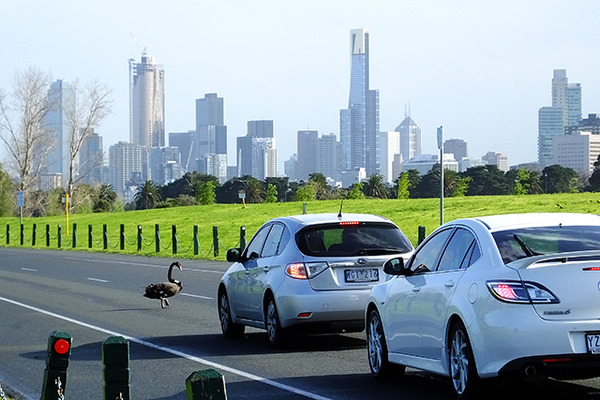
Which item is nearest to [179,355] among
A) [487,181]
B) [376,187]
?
[487,181]

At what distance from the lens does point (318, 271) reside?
1324 centimetres

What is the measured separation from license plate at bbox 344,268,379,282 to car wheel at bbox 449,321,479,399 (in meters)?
4.11

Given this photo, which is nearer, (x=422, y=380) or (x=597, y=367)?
(x=597, y=367)

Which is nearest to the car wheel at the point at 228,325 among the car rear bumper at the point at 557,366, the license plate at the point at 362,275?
the license plate at the point at 362,275

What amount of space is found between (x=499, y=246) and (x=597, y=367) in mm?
1195

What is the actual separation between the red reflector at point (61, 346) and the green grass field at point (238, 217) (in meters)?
30.4

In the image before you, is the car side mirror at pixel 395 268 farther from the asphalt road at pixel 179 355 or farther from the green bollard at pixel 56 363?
the green bollard at pixel 56 363

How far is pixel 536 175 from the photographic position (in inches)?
3221

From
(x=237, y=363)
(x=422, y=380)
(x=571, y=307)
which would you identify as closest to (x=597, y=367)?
(x=571, y=307)

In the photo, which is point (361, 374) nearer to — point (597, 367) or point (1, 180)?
point (597, 367)

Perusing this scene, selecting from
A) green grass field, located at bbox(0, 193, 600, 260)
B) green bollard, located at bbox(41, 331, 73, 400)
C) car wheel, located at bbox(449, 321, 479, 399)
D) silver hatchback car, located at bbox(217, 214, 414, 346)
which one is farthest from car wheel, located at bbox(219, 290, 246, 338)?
green grass field, located at bbox(0, 193, 600, 260)

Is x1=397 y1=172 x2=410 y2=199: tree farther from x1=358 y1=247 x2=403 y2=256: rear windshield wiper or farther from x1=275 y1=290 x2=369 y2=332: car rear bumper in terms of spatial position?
x1=275 y1=290 x2=369 y2=332: car rear bumper

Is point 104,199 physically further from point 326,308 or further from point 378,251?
point 326,308

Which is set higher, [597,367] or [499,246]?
[499,246]
